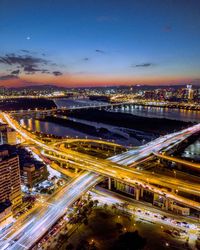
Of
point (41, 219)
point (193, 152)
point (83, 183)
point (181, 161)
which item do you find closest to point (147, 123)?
point (193, 152)

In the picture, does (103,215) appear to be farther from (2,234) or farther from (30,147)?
(30,147)

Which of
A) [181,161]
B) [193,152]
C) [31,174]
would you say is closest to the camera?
[31,174]

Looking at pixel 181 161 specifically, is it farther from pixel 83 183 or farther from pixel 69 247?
pixel 69 247

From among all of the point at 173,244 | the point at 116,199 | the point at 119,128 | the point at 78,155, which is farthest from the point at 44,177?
the point at 119,128

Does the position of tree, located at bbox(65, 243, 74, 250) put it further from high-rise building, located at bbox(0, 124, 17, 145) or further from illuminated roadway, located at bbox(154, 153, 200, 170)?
high-rise building, located at bbox(0, 124, 17, 145)

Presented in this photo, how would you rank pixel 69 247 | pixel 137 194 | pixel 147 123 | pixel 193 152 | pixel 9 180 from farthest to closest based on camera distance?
pixel 147 123, pixel 193 152, pixel 137 194, pixel 9 180, pixel 69 247

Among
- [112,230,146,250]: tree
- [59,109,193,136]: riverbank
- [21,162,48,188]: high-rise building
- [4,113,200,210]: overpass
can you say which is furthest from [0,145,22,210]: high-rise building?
[59,109,193,136]: riverbank

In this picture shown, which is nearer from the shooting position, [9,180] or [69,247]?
[69,247]

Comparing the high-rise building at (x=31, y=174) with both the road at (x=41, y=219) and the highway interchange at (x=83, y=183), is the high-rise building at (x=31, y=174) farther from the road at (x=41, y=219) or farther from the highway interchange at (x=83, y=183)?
the road at (x=41, y=219)
